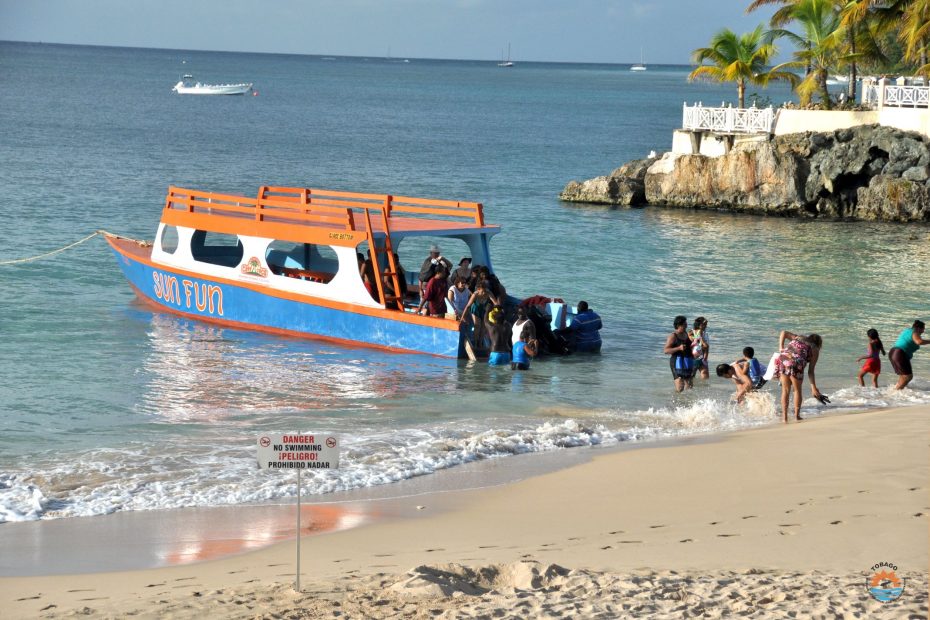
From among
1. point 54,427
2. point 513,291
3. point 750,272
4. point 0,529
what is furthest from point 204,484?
point 750,272

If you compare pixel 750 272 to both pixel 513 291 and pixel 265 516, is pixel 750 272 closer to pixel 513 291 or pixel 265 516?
pixel 513 291

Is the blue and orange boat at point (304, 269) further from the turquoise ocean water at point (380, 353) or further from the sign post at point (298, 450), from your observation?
the sign post at point (298, 450)

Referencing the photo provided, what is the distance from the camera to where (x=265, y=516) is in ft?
35.0

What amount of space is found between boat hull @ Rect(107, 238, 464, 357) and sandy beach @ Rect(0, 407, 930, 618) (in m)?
6.05

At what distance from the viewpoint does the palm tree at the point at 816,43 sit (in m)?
39.7

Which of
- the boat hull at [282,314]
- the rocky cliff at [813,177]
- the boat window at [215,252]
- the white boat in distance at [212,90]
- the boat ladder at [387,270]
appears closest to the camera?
the boat hull at [282,314]

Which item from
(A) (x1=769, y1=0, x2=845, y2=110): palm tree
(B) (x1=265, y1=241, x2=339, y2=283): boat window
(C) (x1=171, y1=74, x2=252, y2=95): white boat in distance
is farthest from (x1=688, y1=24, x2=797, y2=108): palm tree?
(C) (x1=171, y1=74, x2=252, y2=95): white boat in distance

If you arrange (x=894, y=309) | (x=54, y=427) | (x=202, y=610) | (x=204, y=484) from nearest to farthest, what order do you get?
1. (x=202, y=610)
2. (x=204, y=484)
3. (x=54, y=427)
4. (x=894, y=309)

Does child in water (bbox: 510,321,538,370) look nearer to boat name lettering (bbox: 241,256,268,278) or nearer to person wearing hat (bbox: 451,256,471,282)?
person wearing hat (bbox: 451,256,471,282)

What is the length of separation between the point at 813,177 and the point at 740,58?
21.1 feet

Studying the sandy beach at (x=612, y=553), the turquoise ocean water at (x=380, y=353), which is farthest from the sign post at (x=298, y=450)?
the turquoise ocean water at (x=380, y=353)

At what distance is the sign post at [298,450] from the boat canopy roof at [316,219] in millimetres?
10034

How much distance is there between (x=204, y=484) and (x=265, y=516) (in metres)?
1.28

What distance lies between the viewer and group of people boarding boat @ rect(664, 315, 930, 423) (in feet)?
47.3
